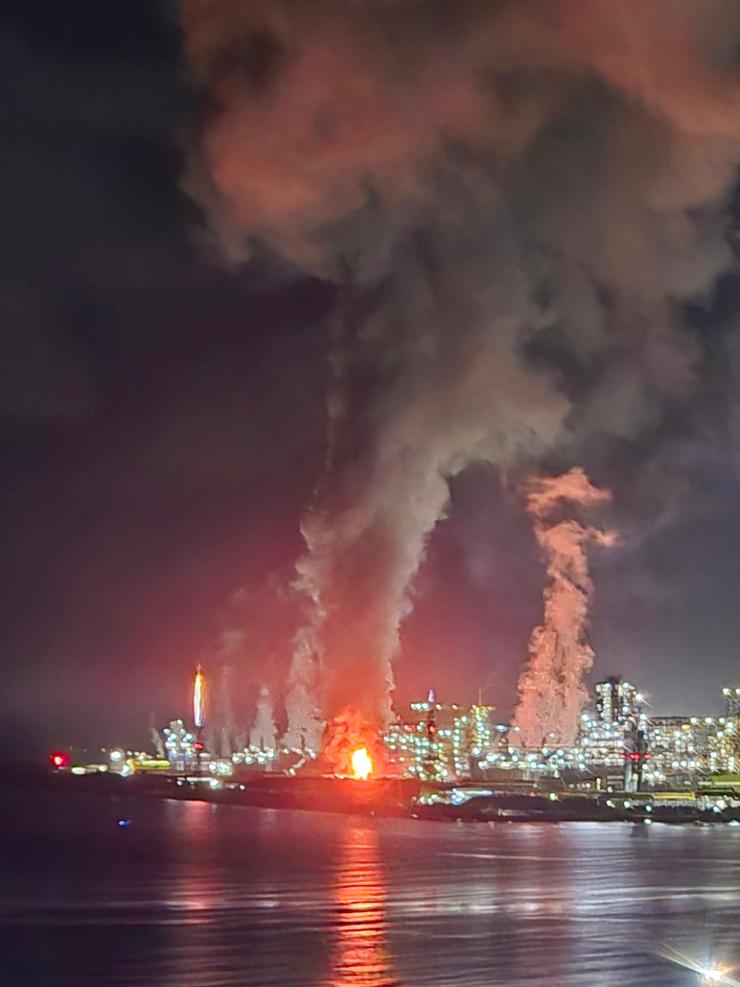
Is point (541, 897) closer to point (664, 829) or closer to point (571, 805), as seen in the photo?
point (664, 829)

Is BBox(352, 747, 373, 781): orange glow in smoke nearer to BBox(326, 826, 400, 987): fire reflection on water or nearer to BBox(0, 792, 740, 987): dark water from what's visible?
BBox(0, 792, 740, 987): dark water

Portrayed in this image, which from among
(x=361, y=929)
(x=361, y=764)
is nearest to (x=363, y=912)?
(x=361, y=929)

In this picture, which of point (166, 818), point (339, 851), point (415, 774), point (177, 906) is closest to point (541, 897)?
point (177, 906)

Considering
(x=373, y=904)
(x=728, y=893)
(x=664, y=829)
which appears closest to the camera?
(x=373, y=904)

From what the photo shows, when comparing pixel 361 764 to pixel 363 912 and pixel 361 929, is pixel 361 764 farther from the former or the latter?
pixel 361 929

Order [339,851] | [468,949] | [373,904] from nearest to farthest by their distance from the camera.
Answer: [468,949] < [373,904] < [339,851]

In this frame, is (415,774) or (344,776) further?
(415,774)

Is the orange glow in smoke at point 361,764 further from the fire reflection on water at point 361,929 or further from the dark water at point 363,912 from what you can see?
the fire reflection on water at point 361,929

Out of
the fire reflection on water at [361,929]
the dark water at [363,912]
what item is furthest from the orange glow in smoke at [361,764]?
the fire reflection on water at [361,929]
